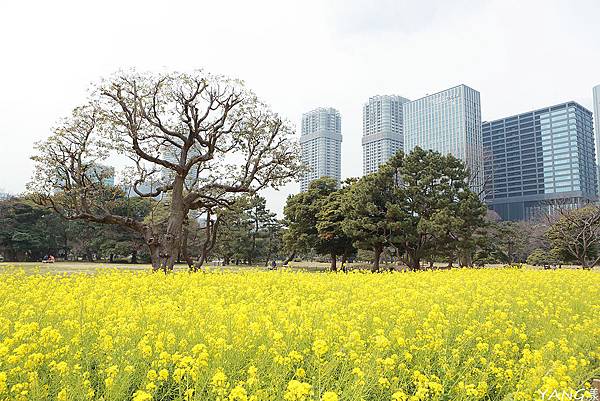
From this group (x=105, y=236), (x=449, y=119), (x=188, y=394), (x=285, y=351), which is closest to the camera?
(x=188, y=394)

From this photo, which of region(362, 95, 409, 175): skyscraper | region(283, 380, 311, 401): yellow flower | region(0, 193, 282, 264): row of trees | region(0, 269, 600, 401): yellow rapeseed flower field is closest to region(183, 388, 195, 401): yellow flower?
region(0, 269, 600, 401): yellow rapeseed flower field

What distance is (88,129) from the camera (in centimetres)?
1405

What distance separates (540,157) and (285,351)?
49.6m

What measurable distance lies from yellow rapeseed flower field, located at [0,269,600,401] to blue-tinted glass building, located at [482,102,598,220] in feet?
127

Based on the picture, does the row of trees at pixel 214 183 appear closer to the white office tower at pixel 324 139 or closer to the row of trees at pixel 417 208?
the row of trees at pixel 417 208

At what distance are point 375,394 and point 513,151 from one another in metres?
50.8

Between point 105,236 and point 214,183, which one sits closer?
point 214,183

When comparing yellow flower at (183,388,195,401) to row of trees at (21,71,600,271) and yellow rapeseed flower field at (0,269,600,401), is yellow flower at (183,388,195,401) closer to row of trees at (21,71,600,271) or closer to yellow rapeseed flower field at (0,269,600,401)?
yellow rapeseed flower field at (0,269,600,401)

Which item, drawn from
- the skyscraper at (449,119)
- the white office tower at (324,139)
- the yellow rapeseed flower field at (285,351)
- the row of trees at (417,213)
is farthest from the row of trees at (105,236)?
the yellow rapeseed flower field at (285,351)

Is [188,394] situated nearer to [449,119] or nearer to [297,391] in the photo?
[297,391]

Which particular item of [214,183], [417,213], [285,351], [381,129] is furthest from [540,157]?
[285,351]

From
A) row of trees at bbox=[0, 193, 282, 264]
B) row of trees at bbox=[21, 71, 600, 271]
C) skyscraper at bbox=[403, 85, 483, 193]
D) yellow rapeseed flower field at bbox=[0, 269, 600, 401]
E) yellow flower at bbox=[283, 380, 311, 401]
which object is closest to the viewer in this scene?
yellow flower at bbox=[283, 380, 311, 401]

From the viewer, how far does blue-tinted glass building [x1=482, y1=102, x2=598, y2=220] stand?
4253 cm

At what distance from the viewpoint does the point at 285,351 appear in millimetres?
3143
